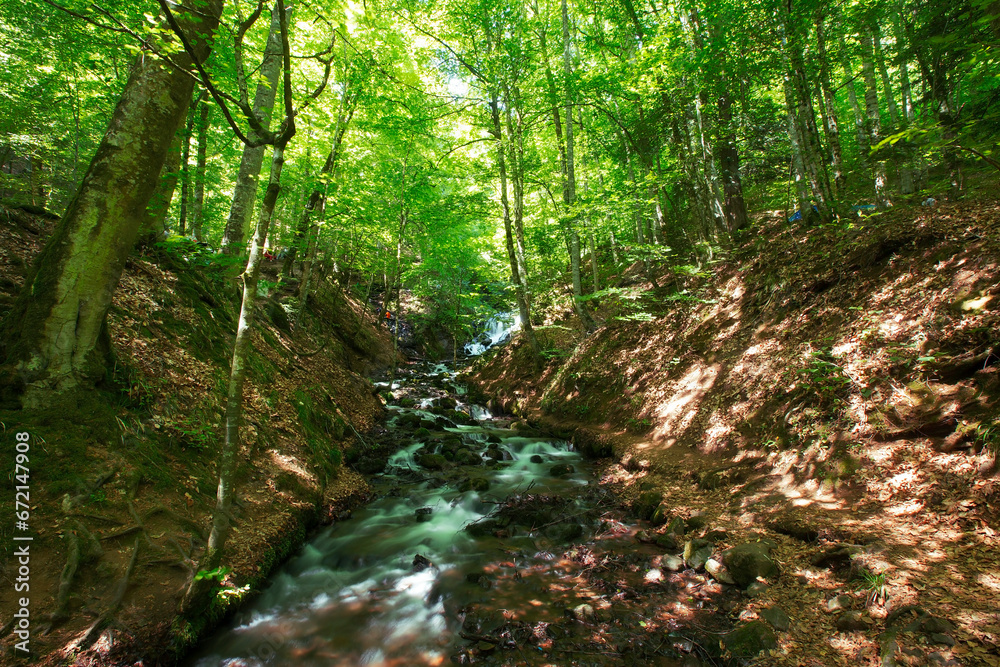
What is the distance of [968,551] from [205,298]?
9610 millimetres

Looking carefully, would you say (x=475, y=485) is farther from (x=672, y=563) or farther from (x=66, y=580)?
(x=66, y=580)

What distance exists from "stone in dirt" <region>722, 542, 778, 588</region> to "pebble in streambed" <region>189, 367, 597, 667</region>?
1.68m

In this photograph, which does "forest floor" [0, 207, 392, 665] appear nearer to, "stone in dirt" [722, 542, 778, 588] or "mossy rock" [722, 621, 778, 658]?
"mossy rock" [722, 621, 778, 658]

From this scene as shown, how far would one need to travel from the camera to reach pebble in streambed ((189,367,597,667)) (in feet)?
12.2

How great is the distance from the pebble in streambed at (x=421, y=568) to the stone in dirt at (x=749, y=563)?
1675mm

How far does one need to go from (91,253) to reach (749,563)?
7183 millimetres

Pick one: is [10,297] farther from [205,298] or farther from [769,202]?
[769,202]

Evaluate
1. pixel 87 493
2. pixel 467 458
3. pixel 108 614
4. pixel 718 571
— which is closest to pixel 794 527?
pixel 718 571

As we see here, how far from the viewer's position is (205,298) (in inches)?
262

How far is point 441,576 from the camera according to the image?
15.7 ft

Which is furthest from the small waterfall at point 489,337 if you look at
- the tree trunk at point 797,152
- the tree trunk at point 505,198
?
the tree trunk at point 797,152

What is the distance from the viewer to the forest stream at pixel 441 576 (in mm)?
3625

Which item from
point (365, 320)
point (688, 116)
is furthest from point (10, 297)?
point (365, 320)

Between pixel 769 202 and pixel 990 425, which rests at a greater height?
pixel 769 202
